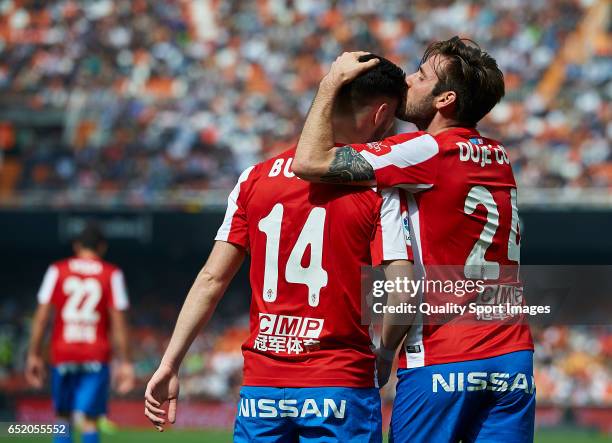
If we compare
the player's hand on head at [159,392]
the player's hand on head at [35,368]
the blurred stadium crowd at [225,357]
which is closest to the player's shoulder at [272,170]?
the player's hand on head at [159,392]

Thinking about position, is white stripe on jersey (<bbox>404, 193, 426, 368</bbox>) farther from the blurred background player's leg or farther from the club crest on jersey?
the blurred background player's leg

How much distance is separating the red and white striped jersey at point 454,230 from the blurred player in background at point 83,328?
5.85 m

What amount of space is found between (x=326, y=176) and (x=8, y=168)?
16.1 meters

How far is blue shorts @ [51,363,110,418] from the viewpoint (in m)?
9.23

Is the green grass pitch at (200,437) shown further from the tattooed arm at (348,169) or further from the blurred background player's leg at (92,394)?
the tattooed arm at (348,169)

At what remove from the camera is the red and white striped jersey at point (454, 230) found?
3.66 m

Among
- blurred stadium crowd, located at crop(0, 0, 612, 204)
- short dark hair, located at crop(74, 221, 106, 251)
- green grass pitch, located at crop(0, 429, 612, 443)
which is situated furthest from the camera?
blurred stadium crowd, located at crop(0, 0, 612, 204)

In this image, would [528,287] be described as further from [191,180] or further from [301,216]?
[191,180]

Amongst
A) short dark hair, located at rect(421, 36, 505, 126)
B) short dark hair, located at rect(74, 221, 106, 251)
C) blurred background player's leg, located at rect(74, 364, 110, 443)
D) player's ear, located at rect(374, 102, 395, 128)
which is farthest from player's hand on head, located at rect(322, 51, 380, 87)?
blurred background player's leg, located at rect(74, 364, 110, 443)

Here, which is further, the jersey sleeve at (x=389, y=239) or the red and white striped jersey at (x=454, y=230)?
the red and white striped jersey at (x=454, y=230)

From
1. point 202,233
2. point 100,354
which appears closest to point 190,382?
point 202,233

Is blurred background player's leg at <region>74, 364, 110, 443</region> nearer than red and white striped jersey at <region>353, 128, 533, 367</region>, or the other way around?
red and white striped jersey at <region>353, 128, 533, 367</region>

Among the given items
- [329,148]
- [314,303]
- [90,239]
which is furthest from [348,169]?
[90,239]

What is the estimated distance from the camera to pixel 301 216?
3.52 meters
